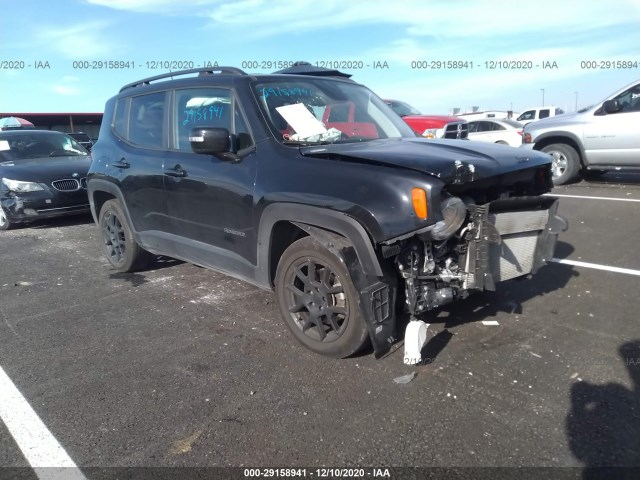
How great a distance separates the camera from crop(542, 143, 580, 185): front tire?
9852 mm

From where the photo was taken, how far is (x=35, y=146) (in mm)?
9273

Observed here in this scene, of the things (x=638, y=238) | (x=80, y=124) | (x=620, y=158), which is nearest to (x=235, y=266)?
(x=638, y=238)

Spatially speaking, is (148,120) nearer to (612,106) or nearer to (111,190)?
(111,190)

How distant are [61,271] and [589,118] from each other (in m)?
9.26

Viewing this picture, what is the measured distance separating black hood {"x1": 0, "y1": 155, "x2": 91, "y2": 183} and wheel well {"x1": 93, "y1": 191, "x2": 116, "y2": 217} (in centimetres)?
309

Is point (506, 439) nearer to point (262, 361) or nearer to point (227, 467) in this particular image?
point (227, 467)

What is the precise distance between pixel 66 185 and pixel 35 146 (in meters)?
1.63

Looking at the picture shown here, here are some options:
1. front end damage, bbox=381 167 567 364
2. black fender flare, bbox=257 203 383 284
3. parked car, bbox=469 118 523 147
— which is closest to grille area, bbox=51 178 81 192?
black fender flare, bbox=257 203 383 284

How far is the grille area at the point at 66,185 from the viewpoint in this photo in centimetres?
827

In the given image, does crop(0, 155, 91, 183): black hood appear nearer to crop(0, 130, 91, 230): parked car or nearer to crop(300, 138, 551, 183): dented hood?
crop(0, 130, 91, 230): parked car

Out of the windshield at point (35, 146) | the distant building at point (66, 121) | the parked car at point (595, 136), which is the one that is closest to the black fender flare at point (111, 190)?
the windshield at point (35, 146)

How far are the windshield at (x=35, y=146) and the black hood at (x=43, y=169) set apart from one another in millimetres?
260

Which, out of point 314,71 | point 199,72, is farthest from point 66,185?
point 314,71

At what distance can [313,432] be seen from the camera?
265 cm
